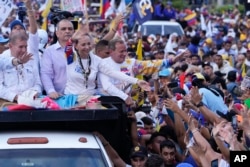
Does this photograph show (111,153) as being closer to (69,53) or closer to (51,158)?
(51,158)

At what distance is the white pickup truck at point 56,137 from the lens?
8.75 metres

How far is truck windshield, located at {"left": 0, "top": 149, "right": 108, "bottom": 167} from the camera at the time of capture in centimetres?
869

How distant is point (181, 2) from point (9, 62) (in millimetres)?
51074

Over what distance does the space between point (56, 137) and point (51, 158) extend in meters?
0.42

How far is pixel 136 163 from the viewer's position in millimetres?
10250

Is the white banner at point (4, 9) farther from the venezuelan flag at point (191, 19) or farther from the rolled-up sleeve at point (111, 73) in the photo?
the venezuelan flag at point (191, 19)

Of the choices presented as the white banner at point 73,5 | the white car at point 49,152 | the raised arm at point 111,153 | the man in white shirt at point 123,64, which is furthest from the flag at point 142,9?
the white car at point 49,152

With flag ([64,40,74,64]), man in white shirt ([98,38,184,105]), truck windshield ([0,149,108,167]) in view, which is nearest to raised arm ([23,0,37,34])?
flag ([64,40,74,64])

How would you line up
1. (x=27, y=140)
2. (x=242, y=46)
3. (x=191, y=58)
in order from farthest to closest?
(x=242, y=46), (x=191, y=58), (x=27, y=140)

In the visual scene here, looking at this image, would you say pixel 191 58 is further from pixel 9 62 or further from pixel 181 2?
pixel 181 2

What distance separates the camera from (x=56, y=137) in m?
9.16

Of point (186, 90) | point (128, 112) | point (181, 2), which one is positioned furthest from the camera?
point (181, 2)

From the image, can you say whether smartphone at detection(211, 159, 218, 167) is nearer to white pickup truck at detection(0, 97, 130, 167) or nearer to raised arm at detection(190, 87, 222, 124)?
white pickup truck at detection(0, 97, 130, 167)

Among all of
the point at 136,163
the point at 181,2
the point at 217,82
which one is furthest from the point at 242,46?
the point at 181,2
